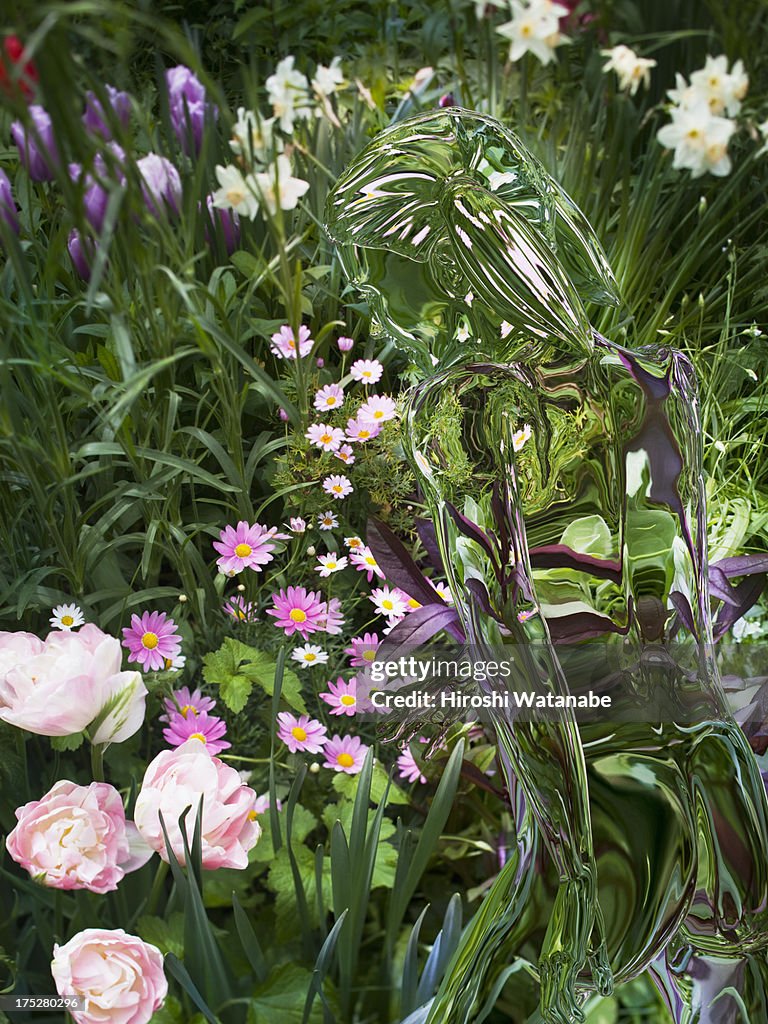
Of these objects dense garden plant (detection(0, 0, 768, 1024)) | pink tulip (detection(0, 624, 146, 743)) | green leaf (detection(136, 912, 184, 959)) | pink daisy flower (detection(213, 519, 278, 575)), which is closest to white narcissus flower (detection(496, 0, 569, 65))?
dense garden plant (detection(0, 0, 768, 1024))

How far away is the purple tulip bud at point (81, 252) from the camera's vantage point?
0.44 meters

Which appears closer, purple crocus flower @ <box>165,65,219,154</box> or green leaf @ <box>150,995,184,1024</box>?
purple crocus flower @ <box>165,65,219,154</box>

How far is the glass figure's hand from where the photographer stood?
1.69ft

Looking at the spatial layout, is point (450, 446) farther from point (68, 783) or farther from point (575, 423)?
point (68, 783)

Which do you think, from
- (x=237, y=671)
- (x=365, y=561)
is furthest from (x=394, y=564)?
(x=237, y=671)

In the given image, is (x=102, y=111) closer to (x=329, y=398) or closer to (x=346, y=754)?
(x=329, y=398)

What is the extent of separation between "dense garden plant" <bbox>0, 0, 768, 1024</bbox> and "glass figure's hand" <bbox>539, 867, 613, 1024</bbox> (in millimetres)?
53

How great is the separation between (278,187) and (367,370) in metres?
0.13

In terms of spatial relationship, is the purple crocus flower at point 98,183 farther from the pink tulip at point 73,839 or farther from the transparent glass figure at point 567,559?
the pink tulip at point 73,839

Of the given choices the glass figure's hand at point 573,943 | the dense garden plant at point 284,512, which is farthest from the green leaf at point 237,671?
the glass figure's hand at point 573,943

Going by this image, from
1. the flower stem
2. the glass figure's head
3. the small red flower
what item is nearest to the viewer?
the small red flower

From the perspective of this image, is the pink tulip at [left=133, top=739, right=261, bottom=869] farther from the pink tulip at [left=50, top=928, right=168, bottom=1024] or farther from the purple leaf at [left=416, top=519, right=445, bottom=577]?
the purple leaf at [left=416, top=519, right=445, bottom=577]

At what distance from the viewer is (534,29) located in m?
0.53

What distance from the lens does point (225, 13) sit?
529mm
